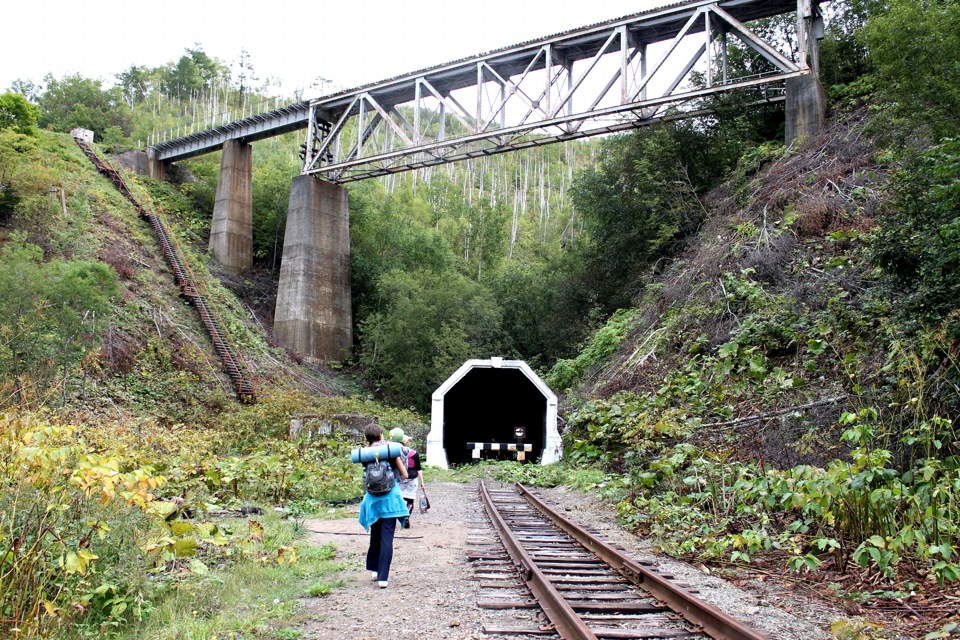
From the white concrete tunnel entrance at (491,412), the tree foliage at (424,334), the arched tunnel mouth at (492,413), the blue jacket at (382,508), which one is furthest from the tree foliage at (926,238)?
the tree foliage at (424,334)

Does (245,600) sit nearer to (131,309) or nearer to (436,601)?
(436,601)

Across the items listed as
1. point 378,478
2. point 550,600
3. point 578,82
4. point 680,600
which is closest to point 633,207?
point 578,82

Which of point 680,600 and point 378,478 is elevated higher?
point 378,478

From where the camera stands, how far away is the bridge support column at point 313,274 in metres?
32.7

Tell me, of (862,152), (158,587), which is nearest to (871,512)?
(158,587)

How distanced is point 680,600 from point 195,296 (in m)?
29.2

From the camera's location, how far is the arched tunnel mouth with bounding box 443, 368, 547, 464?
26922 millimetres

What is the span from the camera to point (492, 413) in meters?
31.6

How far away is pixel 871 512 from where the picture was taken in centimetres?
661

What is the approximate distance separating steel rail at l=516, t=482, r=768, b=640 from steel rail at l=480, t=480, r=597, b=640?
86cm

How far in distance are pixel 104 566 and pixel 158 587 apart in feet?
1.38

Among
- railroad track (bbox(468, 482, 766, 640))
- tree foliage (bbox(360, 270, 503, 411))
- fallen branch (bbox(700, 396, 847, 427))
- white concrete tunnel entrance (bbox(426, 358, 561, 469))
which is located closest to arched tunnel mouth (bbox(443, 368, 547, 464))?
white concrete tunnel entrance (bbox(426, 358, 561, 469))

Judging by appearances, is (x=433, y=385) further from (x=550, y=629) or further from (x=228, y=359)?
(x=550, y=629)

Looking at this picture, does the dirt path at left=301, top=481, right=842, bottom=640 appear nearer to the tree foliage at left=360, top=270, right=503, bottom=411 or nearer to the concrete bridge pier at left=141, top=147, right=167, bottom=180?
the tree foliage at left=360, top=270, right=503, bottom=411
